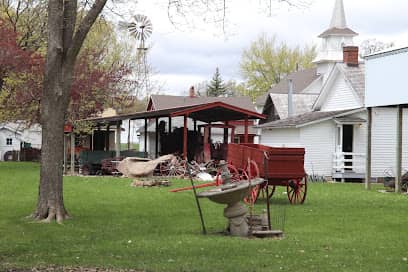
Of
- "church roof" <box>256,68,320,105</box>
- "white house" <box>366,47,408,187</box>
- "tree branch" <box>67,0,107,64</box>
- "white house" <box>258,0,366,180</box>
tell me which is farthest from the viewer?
"church roof" <box>256,68,320,105</box>

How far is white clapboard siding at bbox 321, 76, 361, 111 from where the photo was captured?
3522cm

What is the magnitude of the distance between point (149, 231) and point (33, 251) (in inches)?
109

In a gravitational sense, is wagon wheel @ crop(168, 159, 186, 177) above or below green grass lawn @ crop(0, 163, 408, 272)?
above

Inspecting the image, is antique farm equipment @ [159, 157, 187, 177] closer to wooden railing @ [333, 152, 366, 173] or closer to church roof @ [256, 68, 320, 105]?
wooden railing @ [333, 152, 366, 173]

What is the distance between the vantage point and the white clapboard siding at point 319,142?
3453 cm

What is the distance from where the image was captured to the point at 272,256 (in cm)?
999

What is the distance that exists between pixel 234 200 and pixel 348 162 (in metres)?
23.6

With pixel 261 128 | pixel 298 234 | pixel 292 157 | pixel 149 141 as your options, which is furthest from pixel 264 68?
pixel 298 234

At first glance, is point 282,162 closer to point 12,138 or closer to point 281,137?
point 281,137

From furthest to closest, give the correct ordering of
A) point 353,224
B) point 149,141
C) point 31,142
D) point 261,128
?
1. point 31,142
2. point 149,141
3. point 261,128
4. point 353,224

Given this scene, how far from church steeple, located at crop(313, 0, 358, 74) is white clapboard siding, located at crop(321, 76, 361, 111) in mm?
16440

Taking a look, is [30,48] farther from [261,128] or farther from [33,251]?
[33,251]

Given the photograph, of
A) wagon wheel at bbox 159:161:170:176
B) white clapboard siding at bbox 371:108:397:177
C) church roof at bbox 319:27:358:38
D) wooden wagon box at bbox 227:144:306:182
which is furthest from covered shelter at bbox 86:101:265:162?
church roof at bbox 319:27:358:38

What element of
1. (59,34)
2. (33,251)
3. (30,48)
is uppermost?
(30,48)
